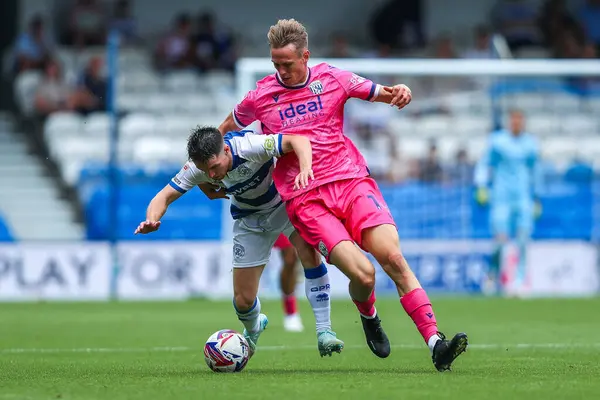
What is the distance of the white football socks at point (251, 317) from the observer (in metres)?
8.75

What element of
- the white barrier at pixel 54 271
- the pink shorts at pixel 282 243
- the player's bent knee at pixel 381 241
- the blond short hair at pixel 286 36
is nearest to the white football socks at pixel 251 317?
the player's bent knee at pixel 381 241

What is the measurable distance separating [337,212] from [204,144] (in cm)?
99

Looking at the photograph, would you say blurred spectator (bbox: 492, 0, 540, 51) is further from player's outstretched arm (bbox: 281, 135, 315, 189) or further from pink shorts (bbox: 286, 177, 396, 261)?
player's outstretched arm (bbox: 281, 135, 315, 189)

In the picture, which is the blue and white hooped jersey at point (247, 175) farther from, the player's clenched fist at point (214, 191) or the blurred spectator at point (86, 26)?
the blurred spectator at point (86, 26)

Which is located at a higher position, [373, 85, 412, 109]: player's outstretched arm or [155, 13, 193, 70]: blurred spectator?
[155, 13, 193, 70]: blurred spectator

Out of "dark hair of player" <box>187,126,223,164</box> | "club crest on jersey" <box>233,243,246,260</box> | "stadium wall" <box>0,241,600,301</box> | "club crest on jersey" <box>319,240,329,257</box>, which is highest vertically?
"dark hair of player" <box>187,126,223,164</box>

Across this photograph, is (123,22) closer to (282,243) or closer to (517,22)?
(517,22)

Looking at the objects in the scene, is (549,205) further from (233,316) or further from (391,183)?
(233,316)

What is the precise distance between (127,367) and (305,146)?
1.84 metres

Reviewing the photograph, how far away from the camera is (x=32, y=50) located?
72.5ft

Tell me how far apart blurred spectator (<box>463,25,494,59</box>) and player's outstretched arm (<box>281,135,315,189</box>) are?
46.4 feet

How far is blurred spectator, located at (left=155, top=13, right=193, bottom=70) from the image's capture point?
22.9 m

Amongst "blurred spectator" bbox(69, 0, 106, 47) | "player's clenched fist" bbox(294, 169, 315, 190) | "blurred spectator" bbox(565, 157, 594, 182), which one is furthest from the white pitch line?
"blurred spectator" bbox(69, 0, 106, 47)

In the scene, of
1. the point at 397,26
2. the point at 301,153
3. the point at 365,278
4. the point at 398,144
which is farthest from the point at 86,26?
the point at 365,278
